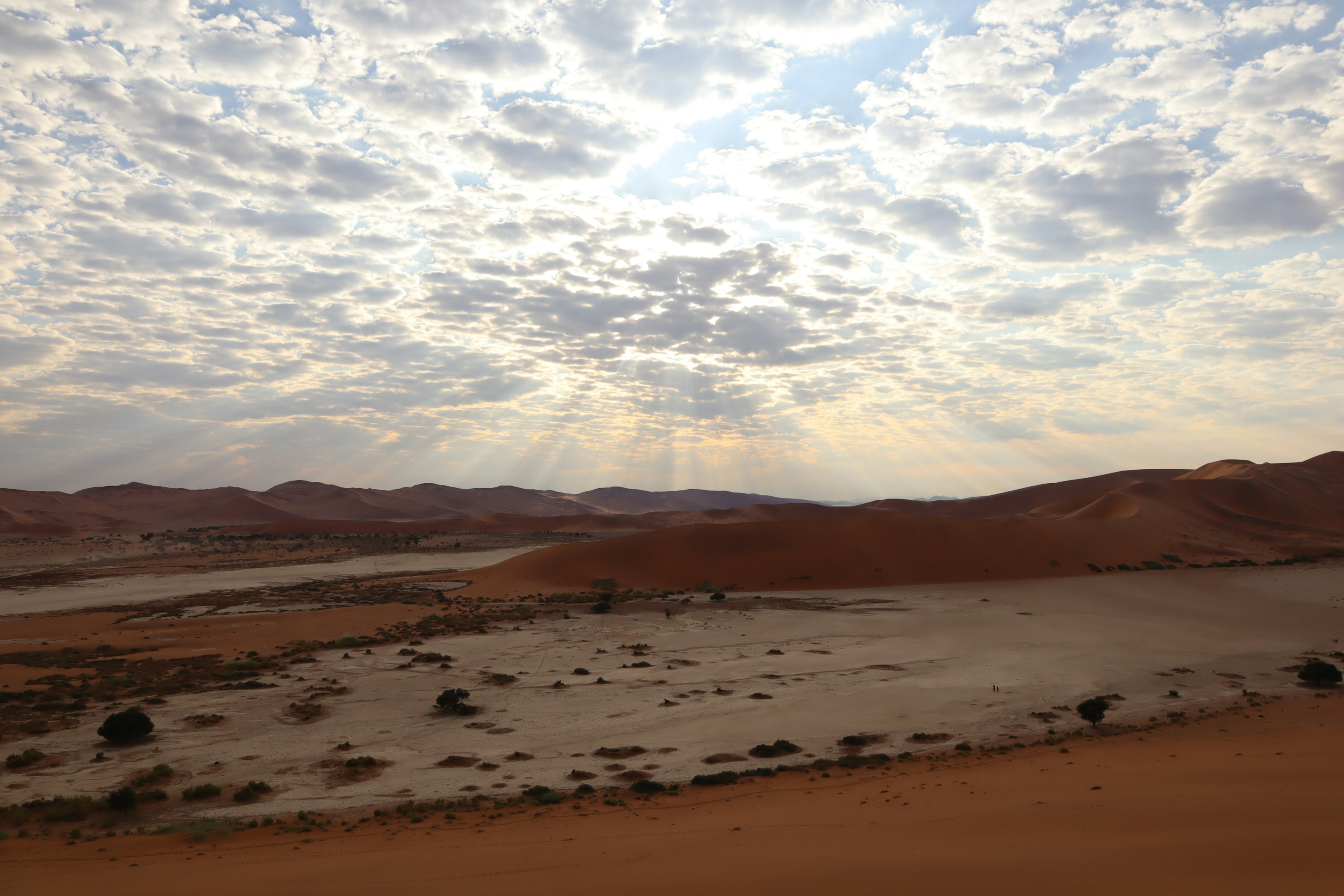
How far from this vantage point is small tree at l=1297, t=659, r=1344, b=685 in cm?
2016

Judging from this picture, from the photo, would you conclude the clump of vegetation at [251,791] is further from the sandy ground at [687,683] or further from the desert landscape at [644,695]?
the sandy ground at [687,683]

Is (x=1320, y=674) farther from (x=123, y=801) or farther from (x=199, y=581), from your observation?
(x=199, y=581)

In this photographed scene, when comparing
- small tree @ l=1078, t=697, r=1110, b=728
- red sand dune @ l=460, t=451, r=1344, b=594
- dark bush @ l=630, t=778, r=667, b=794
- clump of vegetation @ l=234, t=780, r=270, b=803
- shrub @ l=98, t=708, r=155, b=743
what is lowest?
clump of vegetation @ l=234, t=780, r=270, b=803

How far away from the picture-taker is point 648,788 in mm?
13023

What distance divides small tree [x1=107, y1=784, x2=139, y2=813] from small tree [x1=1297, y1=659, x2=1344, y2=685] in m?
29.7

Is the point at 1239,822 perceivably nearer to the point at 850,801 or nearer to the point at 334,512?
the point at 850,801

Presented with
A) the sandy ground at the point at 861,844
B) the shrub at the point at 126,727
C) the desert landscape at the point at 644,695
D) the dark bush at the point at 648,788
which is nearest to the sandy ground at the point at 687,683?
the desert landscape at the point at 644,695

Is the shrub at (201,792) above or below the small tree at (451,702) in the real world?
below

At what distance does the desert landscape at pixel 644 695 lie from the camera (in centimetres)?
1119

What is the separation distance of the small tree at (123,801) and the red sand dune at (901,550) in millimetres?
30811

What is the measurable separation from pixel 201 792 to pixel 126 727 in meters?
4.38

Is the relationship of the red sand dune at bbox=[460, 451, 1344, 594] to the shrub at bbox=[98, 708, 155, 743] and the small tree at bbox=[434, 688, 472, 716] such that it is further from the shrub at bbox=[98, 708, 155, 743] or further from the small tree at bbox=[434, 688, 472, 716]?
the shrub at bbox=[98, 708, 155, 743]

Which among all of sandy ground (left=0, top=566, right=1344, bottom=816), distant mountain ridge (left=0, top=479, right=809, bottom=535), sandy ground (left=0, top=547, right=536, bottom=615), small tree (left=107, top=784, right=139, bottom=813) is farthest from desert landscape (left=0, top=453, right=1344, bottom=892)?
distant mountain ridge (left=0, top=479, right=809, bottom=535)

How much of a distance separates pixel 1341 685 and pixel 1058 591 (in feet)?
63.8
